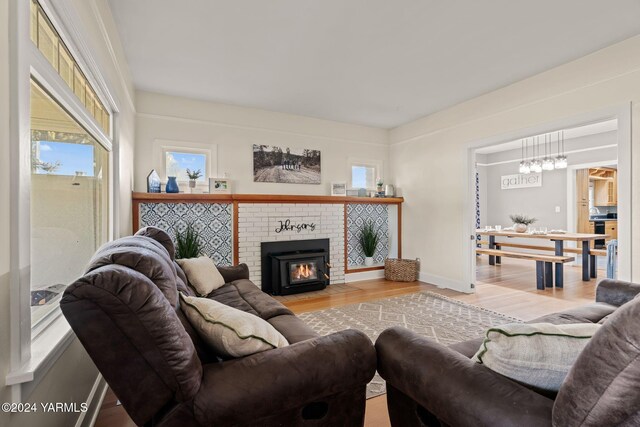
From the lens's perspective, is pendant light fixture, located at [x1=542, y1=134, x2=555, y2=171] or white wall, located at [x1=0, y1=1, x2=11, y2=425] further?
pendant light fixture, located at [x1=542, y1=134, x2=555, y2=171]

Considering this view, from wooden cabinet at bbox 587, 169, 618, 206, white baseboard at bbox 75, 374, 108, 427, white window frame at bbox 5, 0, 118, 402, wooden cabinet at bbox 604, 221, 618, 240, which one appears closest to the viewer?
white window frame at bbox 5, 0, 118, 402

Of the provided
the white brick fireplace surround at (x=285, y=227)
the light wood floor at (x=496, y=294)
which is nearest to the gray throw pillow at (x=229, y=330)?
the light wood floor at (x=496, y=294)

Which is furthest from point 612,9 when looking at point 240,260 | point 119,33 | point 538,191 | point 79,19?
point 538,191

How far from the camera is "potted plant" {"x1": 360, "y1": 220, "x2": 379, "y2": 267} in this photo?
5.36m

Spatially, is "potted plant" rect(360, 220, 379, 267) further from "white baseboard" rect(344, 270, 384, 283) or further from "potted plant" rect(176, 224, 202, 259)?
"potted plant" rect(176, 224, 202, 259)

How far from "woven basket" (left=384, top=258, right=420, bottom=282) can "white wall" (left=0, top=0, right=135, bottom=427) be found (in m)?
3.92

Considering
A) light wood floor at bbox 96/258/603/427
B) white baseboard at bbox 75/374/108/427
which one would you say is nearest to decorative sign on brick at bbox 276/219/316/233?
light wood floor at bbox 96/258/603/427

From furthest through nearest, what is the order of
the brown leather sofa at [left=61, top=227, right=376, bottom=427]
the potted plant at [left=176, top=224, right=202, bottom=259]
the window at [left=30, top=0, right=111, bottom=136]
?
the potted plant at [left=176, top=224, right=202, bottom=259] → the window at [left=30, top=0, right=111, bottom=136] → the brown leather sofa at [left=61, top=227, right=376, bottom=427]

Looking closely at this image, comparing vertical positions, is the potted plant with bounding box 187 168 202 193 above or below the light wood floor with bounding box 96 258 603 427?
above

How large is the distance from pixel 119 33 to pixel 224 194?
2090 millimetres

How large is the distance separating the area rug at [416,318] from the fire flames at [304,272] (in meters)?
0.91

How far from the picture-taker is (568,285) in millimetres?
4863

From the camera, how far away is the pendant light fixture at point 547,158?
556 cm

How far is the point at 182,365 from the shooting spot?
100cm
